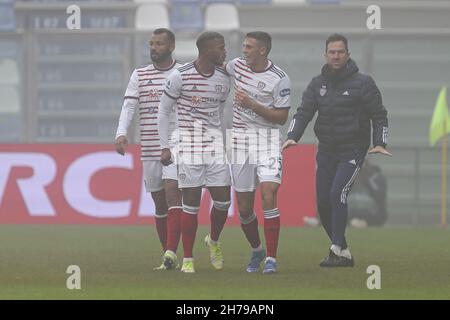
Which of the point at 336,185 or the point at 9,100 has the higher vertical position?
the point at 9,100

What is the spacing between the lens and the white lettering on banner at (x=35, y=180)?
2505 centimetres

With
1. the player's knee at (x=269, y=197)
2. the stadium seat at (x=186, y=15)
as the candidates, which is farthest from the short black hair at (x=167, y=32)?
the stadium seat at (x=186, y=15)

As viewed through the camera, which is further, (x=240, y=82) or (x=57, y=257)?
(x=57, y=257)

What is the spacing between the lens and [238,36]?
96.5 feet

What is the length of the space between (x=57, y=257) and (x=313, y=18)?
15361mm

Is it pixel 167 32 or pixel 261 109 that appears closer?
pixel 261 109

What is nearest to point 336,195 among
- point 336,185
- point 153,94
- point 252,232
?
point 336,185

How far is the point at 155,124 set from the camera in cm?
1517

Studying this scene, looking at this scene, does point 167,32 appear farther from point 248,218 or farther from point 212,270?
point 212,270

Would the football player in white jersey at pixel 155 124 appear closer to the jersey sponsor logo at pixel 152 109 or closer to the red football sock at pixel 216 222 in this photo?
the jersey sponsor logo at pixel 152 109

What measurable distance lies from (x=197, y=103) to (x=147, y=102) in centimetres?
101

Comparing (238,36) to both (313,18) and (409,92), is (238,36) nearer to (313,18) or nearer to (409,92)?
(313,18)

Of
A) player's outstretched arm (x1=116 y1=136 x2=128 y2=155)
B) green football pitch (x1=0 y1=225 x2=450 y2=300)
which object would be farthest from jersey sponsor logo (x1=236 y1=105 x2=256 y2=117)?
green football pitch (x1=0 y1=225 x2=450 y2=300)

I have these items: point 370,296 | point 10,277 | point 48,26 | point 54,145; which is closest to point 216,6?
point 48,26
